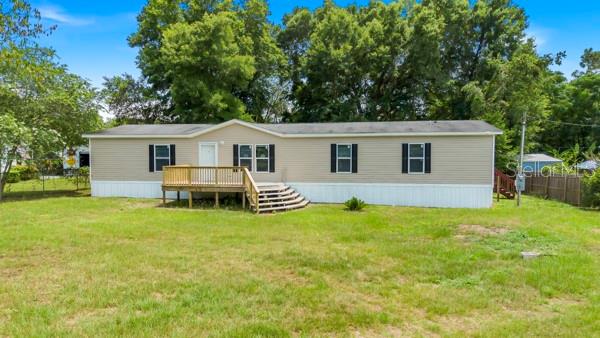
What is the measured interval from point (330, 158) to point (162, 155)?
7156mm

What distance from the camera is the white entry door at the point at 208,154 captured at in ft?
51.0

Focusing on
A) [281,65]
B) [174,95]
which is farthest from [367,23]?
[174,95]

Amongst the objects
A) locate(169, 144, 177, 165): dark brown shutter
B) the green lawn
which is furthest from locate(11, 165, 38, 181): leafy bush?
the green lawn

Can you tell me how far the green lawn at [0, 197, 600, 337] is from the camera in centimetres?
393

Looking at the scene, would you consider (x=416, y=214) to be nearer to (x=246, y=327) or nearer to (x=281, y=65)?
(x=246, y=327)

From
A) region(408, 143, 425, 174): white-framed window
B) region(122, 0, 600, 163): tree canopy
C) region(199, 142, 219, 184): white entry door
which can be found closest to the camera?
region(408, 143, 425, 174): white-framed window

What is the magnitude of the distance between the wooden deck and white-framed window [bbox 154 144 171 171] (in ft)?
6.19

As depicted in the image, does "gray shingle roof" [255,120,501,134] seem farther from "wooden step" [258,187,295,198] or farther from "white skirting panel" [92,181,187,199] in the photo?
"white skirting panel" [92,181,187,199]

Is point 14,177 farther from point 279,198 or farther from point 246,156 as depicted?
point 279,198

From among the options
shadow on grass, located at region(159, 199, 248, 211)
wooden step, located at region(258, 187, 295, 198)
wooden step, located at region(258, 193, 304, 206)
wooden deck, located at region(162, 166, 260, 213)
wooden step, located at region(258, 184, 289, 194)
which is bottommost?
shadow on grass, located at region(159, 199, 248, 211)

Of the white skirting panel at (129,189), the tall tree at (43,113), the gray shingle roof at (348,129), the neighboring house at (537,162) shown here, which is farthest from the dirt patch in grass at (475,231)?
the neighboring house at (537,162)

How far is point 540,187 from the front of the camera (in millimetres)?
18797

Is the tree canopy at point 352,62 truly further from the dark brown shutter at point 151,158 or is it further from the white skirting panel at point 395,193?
the white skirting panel at point 395,193

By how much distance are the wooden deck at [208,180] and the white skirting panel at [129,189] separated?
1955 millimetres
